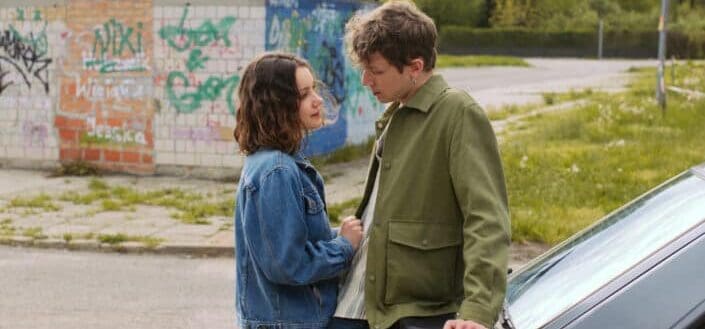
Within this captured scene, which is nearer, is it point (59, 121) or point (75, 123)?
point (75, 123)

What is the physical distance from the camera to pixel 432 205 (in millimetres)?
2715

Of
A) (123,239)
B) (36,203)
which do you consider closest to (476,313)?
(123,239)

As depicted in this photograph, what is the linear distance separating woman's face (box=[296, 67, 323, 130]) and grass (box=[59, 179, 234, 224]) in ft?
26.5

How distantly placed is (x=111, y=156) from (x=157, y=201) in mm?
2623

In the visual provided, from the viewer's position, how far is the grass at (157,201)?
1140cm

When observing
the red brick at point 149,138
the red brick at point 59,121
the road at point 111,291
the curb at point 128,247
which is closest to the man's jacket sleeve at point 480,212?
the road at point 111,291

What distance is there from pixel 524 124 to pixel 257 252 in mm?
16963

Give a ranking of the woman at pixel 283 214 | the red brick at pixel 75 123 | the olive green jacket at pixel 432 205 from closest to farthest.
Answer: the olive green jacket at pixel 432 205 < the woman at pixel 283 214 < the red brick at pixel 75 123

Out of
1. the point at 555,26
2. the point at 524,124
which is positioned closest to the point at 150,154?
the point at 524,124

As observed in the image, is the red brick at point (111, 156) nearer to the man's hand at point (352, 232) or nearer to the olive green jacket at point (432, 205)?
the man's hand at point (352, 232)

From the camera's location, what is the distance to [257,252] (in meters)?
2.89

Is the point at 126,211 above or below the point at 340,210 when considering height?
below

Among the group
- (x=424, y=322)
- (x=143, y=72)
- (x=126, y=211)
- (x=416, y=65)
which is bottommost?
(x=126, y=211)

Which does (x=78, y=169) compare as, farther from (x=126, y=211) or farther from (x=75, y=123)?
(x=126, y=211)
